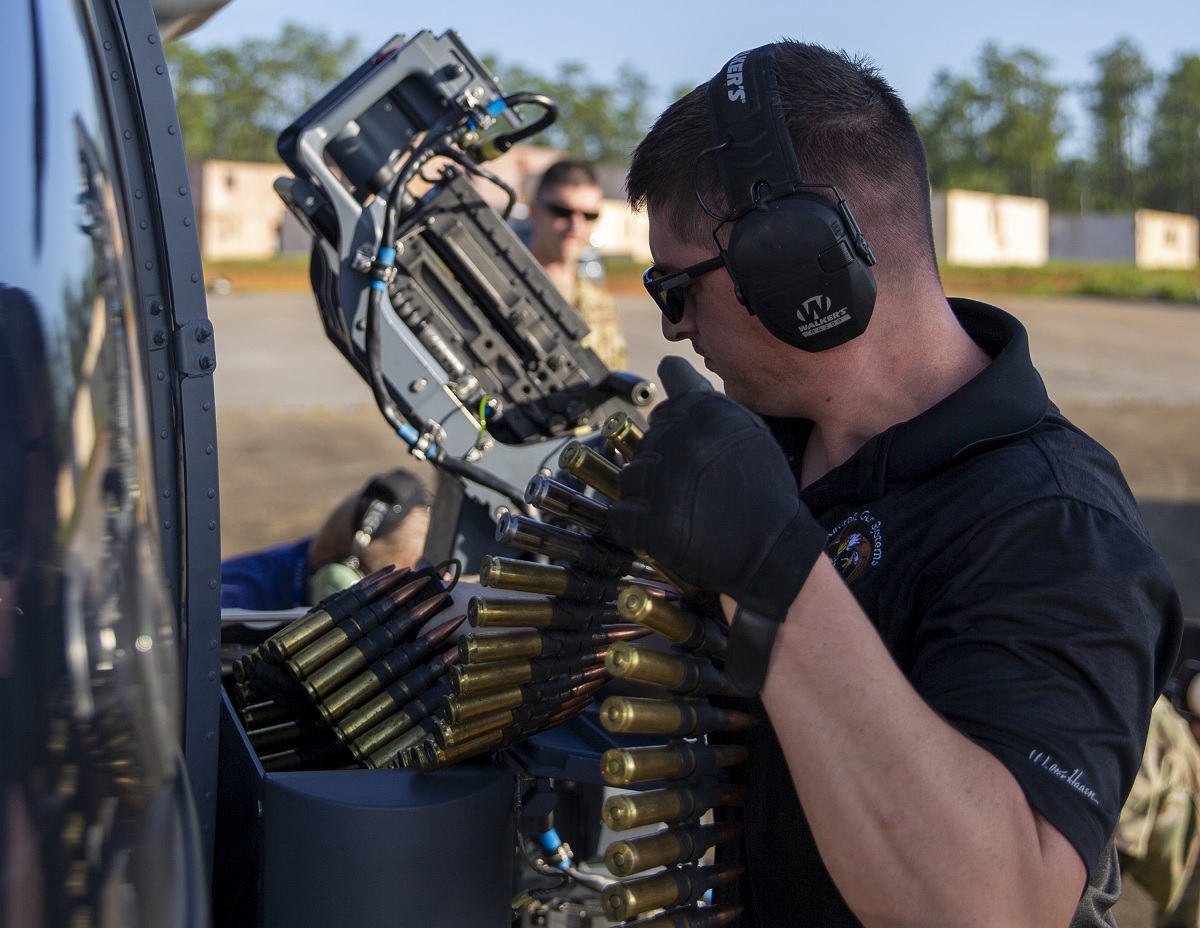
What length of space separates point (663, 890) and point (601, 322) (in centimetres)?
450

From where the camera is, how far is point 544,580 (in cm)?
182

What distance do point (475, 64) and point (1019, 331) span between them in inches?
87.3

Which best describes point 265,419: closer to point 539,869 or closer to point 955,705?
point 539,869

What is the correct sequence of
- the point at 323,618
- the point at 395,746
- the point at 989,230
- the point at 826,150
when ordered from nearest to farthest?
1. the point at 826,150
2. the point at 395,746
3. the point at 323,618
4. the point at 989,230

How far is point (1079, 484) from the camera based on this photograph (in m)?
1.59

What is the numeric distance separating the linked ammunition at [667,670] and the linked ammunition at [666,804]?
139 millimetres

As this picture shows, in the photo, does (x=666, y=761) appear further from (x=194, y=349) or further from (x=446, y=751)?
(x=194, y=349)

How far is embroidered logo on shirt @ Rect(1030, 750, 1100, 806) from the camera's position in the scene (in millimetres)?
1356

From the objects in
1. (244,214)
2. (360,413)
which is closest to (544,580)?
(360,413)

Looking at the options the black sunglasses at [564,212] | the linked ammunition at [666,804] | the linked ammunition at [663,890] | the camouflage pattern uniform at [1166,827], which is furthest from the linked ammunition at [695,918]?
the black sunglasses at [564,212]

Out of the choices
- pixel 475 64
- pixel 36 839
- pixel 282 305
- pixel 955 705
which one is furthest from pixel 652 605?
pixel 282 305

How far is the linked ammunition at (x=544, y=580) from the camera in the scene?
5.78 feet

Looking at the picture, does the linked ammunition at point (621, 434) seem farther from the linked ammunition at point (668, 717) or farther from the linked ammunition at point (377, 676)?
the linked ammunition at point (377, 676)

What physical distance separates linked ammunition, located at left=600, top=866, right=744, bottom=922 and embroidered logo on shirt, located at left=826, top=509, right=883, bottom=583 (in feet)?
1.56
